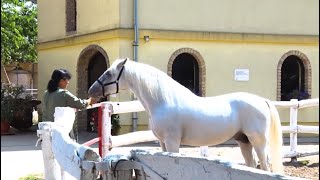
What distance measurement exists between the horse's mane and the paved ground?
0.69m

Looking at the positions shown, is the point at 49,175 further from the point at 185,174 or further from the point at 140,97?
the point at 185,174

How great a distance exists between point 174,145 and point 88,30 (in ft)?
37.4

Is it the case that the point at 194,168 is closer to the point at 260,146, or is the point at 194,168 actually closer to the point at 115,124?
the point at 260,146

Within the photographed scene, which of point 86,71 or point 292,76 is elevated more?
point 86,71

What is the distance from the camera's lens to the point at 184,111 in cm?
516

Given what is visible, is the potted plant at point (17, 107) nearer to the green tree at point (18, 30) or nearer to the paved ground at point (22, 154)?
the paved ground at point (22, 154)

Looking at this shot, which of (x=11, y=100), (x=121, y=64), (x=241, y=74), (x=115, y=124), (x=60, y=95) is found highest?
(x=241, y=74)

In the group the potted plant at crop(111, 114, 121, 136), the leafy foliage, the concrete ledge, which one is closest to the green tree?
the leafy foliage

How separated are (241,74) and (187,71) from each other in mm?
1613

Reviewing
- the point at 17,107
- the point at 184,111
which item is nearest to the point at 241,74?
the point at 17,107

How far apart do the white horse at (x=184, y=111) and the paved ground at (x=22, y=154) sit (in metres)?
0.60

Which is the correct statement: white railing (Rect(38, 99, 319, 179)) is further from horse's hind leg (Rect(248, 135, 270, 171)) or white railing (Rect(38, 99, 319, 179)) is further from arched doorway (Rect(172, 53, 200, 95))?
arched doorway (Rect(172, 53, 200, 95))

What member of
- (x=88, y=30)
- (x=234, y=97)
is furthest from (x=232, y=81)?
(x=234, y=97)

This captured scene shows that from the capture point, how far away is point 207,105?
17.7ft
